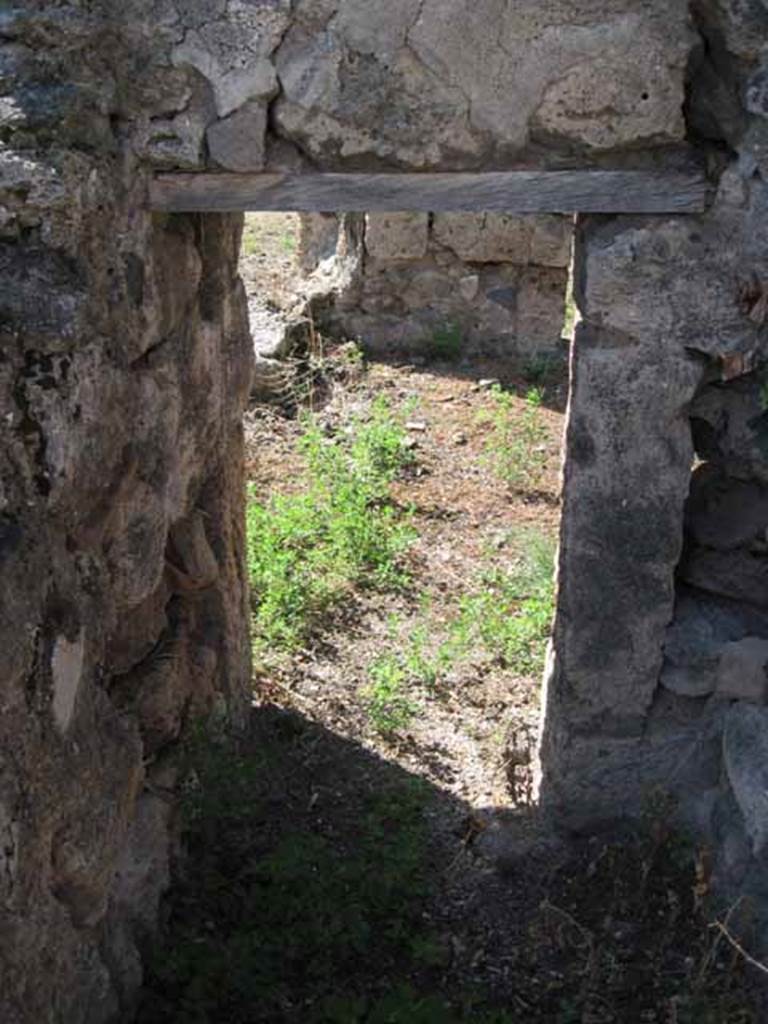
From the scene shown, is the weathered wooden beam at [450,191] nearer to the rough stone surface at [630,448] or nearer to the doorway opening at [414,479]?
the rough stone surface at [630,448]

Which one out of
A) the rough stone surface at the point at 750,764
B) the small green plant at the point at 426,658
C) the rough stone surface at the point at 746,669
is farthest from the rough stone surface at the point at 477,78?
the small green plant at the point at 426,658

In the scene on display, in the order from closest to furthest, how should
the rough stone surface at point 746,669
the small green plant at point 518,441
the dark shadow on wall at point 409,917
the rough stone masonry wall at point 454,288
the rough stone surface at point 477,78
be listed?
the rough stone surface at point 477,78 < the dark shadow on wall at point 409,917 < the rough stone surface at point 746,669 < the small green plant at point 518,441 < the rough stone masonry wall at point 454,288

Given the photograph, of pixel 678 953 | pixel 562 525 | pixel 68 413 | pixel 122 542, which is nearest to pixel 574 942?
pixel 678 953

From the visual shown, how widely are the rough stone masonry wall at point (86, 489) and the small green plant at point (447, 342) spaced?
12.8 ft

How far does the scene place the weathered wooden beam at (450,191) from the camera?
3225mm

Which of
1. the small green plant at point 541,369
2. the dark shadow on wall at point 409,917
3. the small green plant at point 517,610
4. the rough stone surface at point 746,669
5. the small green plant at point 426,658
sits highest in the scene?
the small green plant at point 541,369

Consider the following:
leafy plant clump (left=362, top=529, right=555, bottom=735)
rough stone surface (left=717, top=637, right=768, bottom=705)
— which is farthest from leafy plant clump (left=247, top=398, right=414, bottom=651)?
rough stone surface (left=717, top=637, right=768, bottom=705)

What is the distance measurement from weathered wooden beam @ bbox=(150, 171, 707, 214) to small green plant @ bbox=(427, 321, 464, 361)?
4291 millimetres

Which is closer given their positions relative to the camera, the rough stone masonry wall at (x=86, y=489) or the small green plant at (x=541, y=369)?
the rough stone masonry wall at (x=86, y=489)

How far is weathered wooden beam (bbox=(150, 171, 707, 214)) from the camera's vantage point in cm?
322

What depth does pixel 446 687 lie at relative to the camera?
16.0 feet

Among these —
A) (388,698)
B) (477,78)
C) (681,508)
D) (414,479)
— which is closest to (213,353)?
(477,78)

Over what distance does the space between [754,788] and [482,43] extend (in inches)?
75.6

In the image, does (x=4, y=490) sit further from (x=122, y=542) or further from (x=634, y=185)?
(x=634, y=185)
